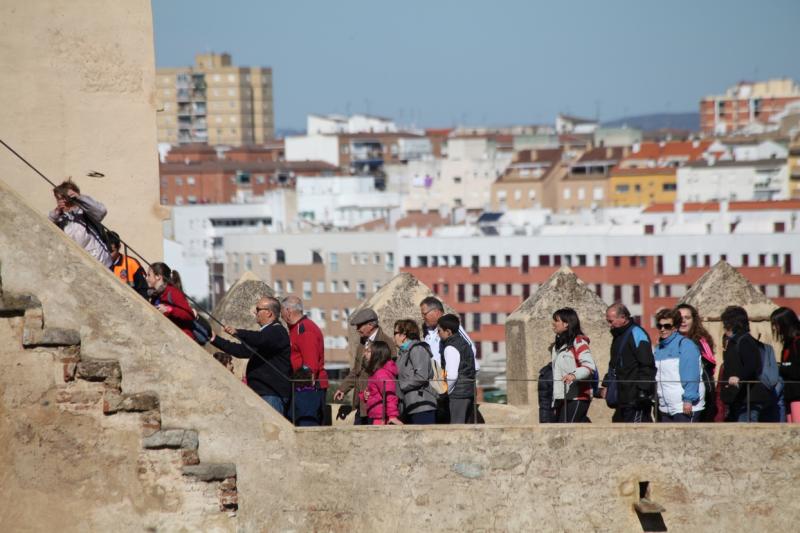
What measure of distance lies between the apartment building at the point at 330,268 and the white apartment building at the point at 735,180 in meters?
32.1

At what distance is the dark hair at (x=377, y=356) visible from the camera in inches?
468

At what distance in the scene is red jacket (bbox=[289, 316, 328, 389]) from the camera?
12.0 metres

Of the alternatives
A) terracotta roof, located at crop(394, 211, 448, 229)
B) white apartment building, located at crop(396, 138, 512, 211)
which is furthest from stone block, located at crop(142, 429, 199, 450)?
white apartment building, located at crop(396, 138, 512, 211)

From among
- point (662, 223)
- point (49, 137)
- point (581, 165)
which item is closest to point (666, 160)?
point (581, 165)

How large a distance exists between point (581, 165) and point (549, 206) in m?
4.80

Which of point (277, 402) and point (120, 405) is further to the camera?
point (277, 402)

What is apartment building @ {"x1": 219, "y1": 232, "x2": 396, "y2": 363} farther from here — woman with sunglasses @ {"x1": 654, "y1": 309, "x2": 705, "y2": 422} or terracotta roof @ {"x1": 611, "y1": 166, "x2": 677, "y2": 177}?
woman with sunglasses @ {"x1": 654, "y1": 309, "x2": 705, "y2": 422}

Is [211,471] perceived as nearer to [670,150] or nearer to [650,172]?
[650,172]

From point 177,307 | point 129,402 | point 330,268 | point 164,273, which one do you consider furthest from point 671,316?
point 330,268

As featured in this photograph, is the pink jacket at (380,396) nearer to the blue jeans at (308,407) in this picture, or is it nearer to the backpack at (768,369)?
the blue jeans at (308,407)

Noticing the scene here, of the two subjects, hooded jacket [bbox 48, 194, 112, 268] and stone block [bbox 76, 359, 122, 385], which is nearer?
stone block [bbox 76, 359, 122, 385]

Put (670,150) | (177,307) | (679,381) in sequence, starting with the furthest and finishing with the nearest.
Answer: (670,150) → (679,381) → (177,307)

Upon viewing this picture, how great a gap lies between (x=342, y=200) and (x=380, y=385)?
137 meters

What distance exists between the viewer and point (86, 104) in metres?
13.7
